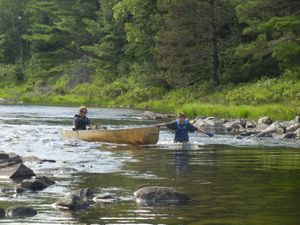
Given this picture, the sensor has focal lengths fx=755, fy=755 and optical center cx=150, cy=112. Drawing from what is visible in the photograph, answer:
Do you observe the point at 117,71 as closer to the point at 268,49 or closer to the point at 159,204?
the point at 268,49

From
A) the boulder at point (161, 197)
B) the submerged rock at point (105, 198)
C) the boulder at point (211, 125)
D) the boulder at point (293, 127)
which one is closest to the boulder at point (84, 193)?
the submerged rock at point (105, 198)

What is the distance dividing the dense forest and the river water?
13306mm

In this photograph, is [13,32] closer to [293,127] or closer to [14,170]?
[293,127]

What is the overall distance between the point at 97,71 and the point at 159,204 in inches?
2340

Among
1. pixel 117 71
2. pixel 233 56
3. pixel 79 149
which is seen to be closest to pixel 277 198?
pixel 79 149

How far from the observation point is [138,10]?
201 feet

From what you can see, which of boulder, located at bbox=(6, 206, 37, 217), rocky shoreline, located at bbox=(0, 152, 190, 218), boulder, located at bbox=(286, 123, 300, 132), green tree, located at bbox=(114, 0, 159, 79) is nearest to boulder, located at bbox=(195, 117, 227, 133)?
boulder, located at bbox=(286, 123, 300, 132)

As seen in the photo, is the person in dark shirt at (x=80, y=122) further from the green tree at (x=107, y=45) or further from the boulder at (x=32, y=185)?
the green tree at (x=107, y=45)

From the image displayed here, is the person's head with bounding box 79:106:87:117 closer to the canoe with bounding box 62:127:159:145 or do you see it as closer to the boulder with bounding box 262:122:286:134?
the canoe with bounding box 62:127:159:145

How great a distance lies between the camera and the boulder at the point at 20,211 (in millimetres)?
12160

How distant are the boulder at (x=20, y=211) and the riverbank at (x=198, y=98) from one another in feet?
85.7

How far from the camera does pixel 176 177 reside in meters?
17.0

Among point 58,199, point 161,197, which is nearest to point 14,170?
point 58,199

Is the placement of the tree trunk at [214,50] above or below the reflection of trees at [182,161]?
above
